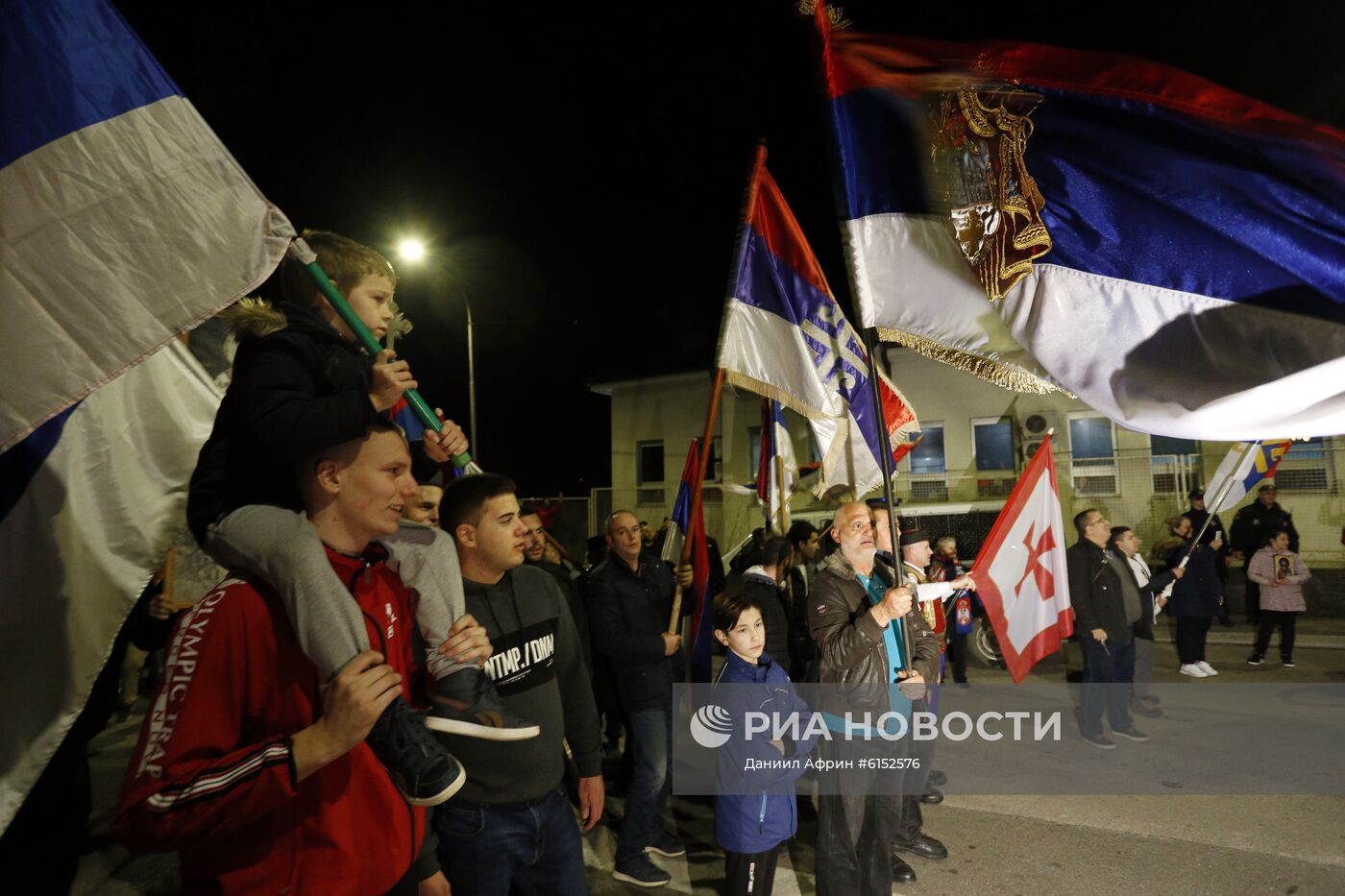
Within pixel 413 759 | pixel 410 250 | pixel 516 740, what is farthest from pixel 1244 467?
pixel 410 250

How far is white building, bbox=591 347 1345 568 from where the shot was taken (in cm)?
1528

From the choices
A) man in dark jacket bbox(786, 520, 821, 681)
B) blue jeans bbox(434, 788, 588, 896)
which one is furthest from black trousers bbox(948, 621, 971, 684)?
blue jeans bbox(434, 788, 588, 896)

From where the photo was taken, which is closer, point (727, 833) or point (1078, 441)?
point (727, 833)

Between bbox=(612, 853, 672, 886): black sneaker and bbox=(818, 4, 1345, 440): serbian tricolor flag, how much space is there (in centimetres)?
339

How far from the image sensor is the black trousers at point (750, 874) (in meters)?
3.75

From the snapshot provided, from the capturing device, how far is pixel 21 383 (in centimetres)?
186

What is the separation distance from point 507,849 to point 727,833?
4.58 feet

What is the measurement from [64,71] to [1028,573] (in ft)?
21.6

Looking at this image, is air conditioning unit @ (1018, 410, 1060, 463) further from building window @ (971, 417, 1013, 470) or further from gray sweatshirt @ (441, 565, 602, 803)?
gray sweatshirt @ (441, 565, 602, 803)

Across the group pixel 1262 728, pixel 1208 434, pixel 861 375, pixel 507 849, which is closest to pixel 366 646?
pixel 507 849

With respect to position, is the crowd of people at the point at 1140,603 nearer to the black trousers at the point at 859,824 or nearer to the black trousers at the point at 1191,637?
the black trousers at the point at 1191,637

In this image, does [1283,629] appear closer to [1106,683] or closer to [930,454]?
→ [1106,683]

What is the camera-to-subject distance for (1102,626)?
740 centimetres

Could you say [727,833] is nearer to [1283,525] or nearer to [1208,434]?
[1208,434]
